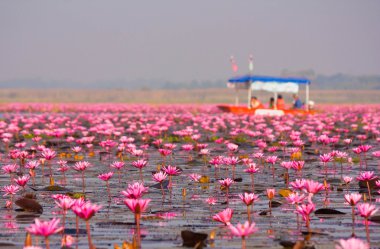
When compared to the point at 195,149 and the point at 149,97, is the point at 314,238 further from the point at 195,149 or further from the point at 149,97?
the point at 149,97

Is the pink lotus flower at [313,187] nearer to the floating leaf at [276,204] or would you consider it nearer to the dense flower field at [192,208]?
the dense flower field at [192,208]

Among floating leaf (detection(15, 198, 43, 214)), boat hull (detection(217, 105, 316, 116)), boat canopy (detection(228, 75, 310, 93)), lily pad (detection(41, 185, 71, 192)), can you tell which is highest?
boat canopy (detection(228, 75, 310, 93))

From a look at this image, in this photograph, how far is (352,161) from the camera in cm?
1456

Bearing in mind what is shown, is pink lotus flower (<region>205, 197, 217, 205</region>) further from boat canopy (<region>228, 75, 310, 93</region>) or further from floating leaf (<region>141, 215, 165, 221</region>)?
boat canopy (<region>228, 75, 310, 93</region>)

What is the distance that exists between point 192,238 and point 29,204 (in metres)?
2.47

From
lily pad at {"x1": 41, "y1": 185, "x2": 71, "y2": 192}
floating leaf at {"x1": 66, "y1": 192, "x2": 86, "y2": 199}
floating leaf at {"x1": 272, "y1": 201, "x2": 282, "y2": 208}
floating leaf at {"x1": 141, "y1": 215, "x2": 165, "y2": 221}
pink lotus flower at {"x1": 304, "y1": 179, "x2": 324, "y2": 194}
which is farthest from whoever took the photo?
lily pad at {"x1": 41, "y1": 185, "x2": 71, "y2": 192}

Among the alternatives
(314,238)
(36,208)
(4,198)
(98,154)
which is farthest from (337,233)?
(98,154)

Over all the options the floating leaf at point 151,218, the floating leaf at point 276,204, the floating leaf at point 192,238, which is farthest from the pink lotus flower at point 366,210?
the floating leaf at point 276,204

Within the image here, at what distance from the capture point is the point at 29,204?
7.92 m

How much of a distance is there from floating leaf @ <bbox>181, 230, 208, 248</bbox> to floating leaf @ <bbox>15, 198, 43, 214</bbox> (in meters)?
2.31

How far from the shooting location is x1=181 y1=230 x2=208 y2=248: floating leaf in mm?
6082

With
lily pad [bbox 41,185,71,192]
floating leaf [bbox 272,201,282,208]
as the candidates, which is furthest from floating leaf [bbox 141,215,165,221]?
lily pad [bbox 41,185,71,192]

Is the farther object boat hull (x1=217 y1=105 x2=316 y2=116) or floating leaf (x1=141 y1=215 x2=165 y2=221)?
boat hull (x1=217 y1=105 x2=316 y2=116)

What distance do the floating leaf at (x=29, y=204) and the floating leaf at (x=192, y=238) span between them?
2307 millimetres
